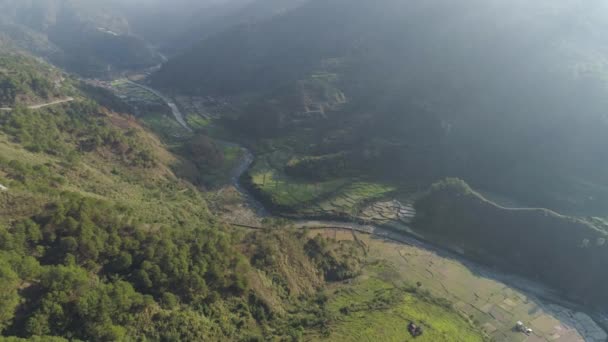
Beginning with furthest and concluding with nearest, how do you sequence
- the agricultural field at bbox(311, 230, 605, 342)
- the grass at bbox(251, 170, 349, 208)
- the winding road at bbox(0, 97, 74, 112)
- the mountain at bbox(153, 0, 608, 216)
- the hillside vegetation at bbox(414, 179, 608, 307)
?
the mountain at bbox(153, 0, 608, 216)
the grass at bbox(251, 170, 349, 208)
the winding road at bbox(0, 97, 74, 112)
the hillside vegetation at bbox(414, 179, 608, 307)
the agricultural field at bbox(311, 230, 605, 342)

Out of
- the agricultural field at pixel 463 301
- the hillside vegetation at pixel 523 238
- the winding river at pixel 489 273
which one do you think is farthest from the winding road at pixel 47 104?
the hillside vegetation at pixel 523 238

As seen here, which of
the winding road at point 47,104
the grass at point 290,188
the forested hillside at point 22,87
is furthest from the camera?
the grass at point 290,188

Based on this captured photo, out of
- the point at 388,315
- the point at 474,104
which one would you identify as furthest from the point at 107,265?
the point at 474,104

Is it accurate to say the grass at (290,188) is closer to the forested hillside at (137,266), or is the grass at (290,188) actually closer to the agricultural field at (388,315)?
the forested hillside at (137,266)

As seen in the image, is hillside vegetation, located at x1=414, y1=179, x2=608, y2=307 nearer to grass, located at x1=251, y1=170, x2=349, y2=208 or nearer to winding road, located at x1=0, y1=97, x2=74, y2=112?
grass, located at x1=251, y1=170, x2=349, y2=208

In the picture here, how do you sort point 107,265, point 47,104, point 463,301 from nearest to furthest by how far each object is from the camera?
point 107,265
point 463,301
point 47,104

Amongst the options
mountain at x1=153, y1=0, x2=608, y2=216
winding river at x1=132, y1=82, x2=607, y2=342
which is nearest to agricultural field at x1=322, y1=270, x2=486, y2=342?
winding river at x1=132, y1=82, x2=607, y2=342

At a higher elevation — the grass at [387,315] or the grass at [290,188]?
the grass at [290,188]

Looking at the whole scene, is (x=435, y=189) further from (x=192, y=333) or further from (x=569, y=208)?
(x=192, y=333)

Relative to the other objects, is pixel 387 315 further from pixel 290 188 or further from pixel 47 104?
pixel 47 104
